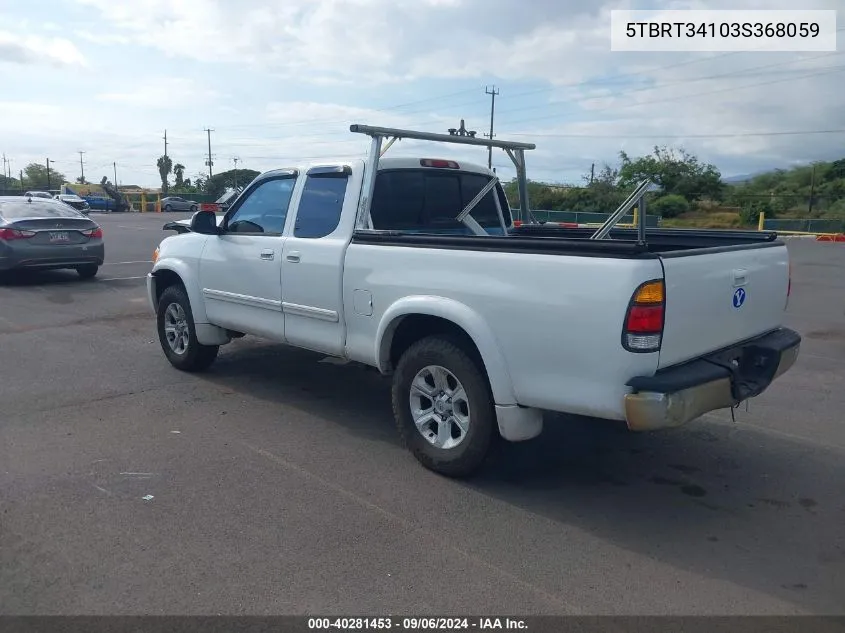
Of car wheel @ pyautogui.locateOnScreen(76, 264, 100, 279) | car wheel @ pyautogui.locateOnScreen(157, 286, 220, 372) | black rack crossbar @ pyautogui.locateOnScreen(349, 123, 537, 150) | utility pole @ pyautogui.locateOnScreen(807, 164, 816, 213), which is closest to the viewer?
black rack crossbar @ pyautogui.locateOnScreen(349, 123, 537, 150)

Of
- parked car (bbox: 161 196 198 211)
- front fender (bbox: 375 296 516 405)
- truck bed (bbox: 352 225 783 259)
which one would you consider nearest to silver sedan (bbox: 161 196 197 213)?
parked car (bbox: 161 196 198 211)

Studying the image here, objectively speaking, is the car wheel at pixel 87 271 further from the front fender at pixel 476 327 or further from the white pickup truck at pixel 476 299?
the front fender at pixel 476 327

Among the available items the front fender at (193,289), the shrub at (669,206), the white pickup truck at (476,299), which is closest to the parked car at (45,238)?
the front fender at (193,289)

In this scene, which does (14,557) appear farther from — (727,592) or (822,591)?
(822,591)

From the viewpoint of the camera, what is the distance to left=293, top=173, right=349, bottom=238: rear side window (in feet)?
18.1

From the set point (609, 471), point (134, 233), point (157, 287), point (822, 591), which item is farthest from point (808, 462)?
point (134, 233)

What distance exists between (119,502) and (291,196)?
2.70 meters

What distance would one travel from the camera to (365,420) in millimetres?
5887

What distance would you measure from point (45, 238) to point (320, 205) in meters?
8.79

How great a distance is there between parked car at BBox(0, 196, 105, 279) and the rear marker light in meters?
9.01

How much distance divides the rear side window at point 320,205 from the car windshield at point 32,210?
8.73 m

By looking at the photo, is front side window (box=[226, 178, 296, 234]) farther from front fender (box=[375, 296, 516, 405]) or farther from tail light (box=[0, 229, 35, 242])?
tail light (box=[0, 229, 35, 242])

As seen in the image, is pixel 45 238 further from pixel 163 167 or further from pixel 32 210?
pixel 163 167

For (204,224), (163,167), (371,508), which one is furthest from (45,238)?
(163,167)
